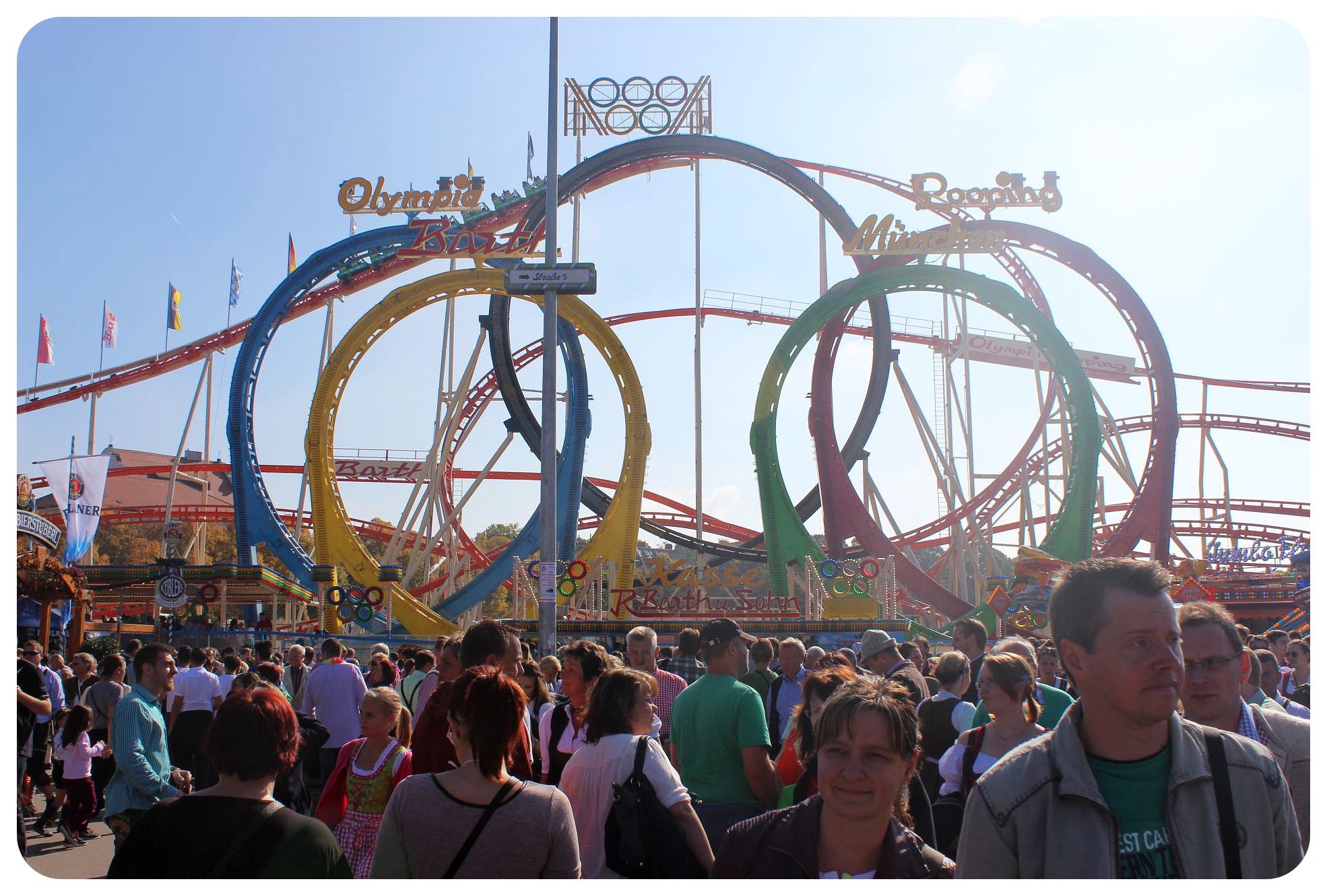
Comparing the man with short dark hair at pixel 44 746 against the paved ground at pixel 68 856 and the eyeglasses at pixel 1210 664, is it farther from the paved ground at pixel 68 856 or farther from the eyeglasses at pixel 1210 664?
the eyeglasses at pixel 1210 664

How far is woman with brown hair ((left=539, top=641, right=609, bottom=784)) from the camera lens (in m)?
4.51

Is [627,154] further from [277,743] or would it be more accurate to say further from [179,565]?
[277,743]

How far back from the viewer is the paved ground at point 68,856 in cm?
628

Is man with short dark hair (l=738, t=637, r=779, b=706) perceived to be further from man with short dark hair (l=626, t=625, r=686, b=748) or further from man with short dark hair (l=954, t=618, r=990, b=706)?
man with short dark hair (l=954, t=618, r=990, b=706)

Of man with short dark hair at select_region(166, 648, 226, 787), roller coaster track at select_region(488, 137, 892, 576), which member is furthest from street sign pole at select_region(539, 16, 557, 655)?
roller coaster track at select_region(488, 137, 892, 576)

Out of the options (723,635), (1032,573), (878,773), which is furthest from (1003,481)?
(878,773)

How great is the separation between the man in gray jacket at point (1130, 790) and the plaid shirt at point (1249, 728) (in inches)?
24.4

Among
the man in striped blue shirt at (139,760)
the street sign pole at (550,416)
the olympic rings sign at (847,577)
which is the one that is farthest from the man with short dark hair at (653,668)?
the olympic rings sign at (847,577)

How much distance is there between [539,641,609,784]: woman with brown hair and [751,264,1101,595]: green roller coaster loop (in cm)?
1636

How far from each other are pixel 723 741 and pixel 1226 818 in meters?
2.26

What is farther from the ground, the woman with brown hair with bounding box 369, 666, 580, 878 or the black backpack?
the woman with brown hair with bounding box 369, 666, 580, 878

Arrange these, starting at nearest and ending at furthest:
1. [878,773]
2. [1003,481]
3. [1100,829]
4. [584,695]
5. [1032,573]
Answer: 1. [1100,829]
2. [878,773]
3. [584,695]
4. [1032,573]
5. [1003,481]

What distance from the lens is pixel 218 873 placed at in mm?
2604

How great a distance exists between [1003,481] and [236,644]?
19156 millimetres
